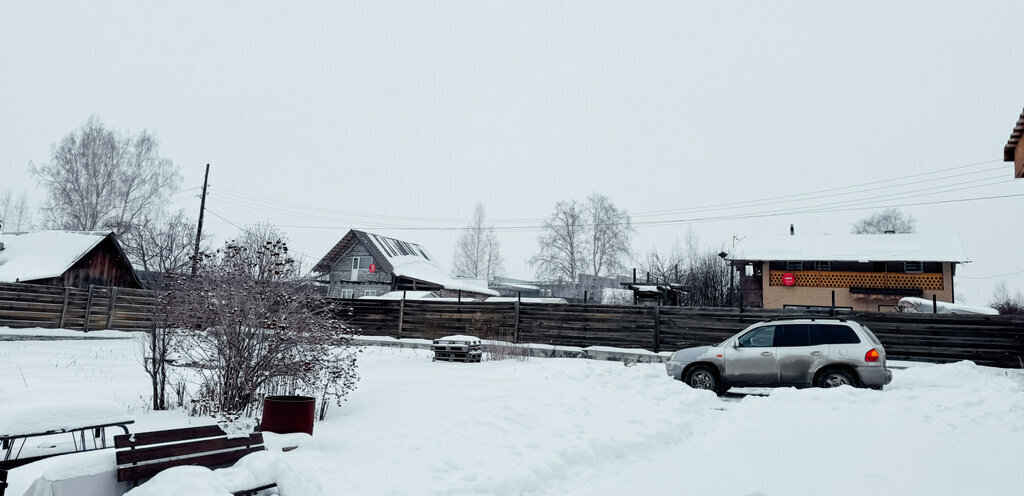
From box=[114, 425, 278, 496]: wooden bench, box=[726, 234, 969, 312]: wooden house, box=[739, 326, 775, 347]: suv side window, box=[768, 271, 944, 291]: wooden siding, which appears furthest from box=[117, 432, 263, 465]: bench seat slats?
box=[768, 271, 944, 291]: wooden siding

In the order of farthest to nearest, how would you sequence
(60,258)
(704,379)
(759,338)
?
1. (60,258)
2. (704,379)
3. (759,338)

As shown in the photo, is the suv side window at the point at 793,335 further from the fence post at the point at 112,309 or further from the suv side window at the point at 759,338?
the fence post at the point at 112,309

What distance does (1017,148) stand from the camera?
9.63m

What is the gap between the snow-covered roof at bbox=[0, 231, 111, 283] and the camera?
A: 87.0 feet

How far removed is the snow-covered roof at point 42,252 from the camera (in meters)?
26.5

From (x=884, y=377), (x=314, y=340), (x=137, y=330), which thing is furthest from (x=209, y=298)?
(x=137, y=330)

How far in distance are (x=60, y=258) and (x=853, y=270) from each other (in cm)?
4127

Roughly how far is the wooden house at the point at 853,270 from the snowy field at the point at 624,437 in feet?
79.8

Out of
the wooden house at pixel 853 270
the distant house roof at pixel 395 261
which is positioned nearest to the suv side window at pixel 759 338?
the wooden house at pixel 853 270

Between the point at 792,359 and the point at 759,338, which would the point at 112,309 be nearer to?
the point at 759,338

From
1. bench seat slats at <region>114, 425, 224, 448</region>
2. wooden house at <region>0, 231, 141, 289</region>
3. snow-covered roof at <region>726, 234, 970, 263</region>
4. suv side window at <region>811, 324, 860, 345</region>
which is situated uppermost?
snow-covered roof at <region>726, 234, 970, 263</region>

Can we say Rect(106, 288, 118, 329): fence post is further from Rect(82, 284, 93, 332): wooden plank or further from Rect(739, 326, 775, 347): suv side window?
Rect(739, 326, 775, 347): suv side window

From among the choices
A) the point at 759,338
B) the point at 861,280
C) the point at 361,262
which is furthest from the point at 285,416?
the point at 361,262

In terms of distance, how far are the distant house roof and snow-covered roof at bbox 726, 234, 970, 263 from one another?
18826 mm
